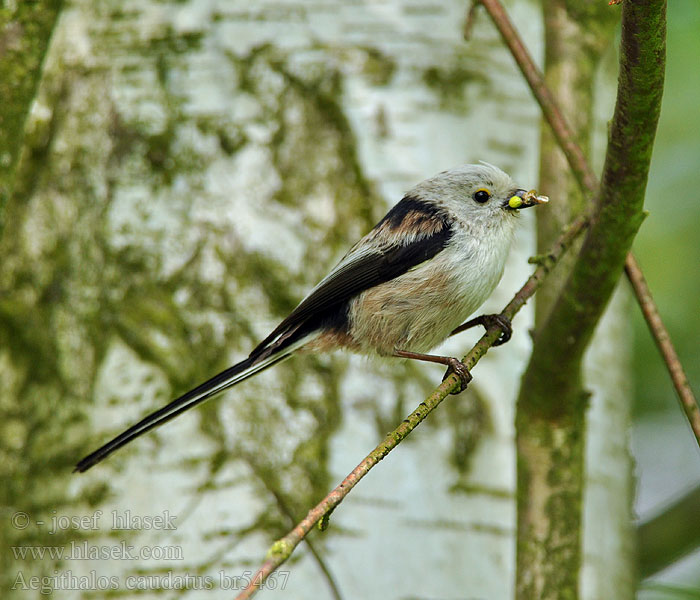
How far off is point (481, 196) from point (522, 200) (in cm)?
14

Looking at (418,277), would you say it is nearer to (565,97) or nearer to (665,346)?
(665,346)

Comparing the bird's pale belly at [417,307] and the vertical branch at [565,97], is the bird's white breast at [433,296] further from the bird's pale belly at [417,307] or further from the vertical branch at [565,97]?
the vertical branch at [565,97]

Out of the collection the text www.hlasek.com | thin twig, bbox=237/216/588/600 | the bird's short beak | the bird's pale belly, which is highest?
the bird's short beak

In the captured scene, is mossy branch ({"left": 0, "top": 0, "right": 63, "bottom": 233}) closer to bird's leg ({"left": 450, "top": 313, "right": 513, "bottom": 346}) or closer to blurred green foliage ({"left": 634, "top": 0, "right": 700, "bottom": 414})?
bird's leg ({"left": 450, "top": 313, "right": 513, "bottom": 346})

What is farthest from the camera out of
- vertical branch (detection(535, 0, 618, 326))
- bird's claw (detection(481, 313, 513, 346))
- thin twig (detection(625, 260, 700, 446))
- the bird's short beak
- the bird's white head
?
vertical branch (detection(535, 0, 618, 326))

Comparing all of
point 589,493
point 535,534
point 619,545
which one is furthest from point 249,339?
point 619,545

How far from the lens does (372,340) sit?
2291mm

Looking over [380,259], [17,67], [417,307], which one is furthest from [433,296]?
[17,67]

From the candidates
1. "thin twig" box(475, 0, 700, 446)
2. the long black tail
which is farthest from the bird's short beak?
the long black tail

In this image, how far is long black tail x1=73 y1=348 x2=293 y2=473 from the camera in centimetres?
179

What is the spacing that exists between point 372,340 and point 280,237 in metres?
0.59

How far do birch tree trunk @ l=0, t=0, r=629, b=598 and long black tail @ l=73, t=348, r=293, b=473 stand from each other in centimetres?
39

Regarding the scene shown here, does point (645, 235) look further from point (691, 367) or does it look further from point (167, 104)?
point (167, 104)

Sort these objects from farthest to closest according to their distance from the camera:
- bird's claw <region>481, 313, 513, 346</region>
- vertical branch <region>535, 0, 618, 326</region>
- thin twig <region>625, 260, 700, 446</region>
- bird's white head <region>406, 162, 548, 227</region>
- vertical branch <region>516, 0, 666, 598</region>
Result: vertical branch <region>535, 0, 618, 326</region>, bird's white head <region>406, 162, 548, 227</region>, bird's claw <region>481, 313, 513, 346</region>, thin twig <region>625, 260, 700, 446</region>, vertical branch <region>516, 0, 666, 598</region>
